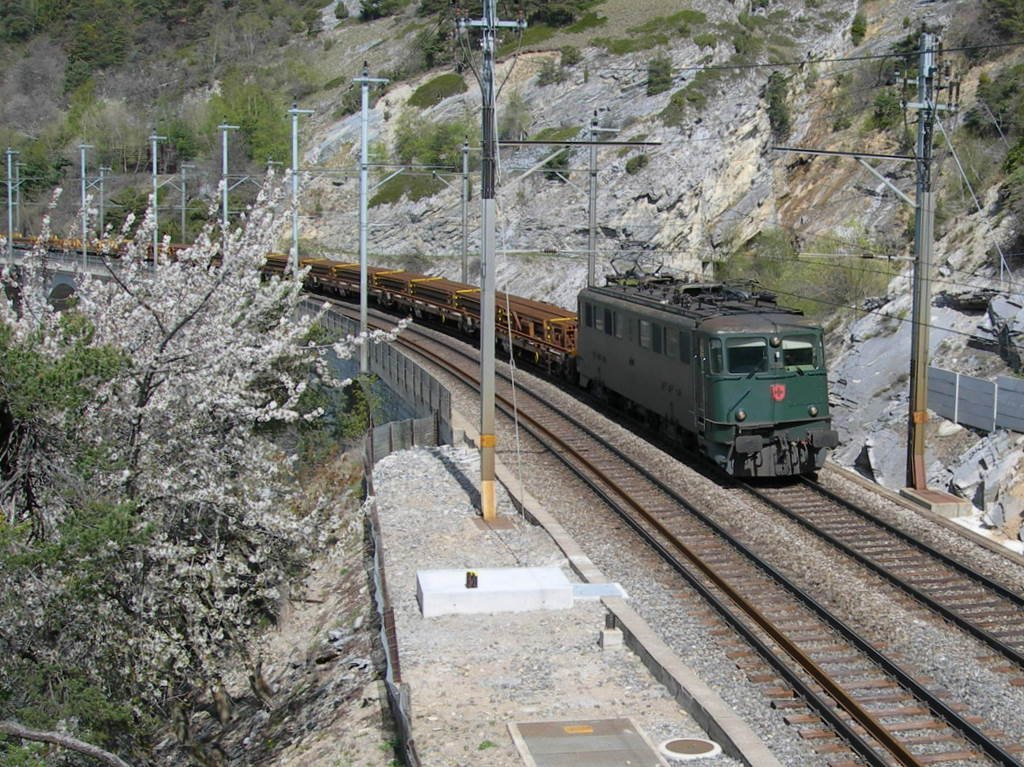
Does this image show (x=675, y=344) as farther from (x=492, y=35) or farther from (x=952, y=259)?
(x=952, y=259)

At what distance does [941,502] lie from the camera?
18.6 meters

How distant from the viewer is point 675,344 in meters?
21.1

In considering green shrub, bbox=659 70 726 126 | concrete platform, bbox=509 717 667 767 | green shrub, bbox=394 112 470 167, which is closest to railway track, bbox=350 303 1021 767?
concrete platform, bbox=509 717 667 767

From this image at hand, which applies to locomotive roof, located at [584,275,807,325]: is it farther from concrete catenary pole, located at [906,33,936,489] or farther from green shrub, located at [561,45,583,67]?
green shrub, located at [561,45,583,67]

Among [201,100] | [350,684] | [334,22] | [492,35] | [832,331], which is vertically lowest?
[350,684]

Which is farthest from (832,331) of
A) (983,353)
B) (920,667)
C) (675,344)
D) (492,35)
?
(920,667)

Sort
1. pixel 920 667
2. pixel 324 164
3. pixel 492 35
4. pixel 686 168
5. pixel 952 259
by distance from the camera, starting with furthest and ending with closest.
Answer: pixel 324 164 < pixel 686 168 < pixel 952 259 < pixel 492 35 < pixel 920 667

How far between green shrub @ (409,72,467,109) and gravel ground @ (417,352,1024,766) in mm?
61543

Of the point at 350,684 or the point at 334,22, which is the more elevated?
the point at 334,22

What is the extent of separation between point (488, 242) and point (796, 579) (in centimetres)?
601

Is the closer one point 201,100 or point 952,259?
point 952,259

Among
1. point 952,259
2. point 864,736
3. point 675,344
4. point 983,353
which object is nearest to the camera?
point 864,736

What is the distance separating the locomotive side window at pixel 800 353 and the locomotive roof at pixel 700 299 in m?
0.33

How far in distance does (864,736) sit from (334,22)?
4514 inches
